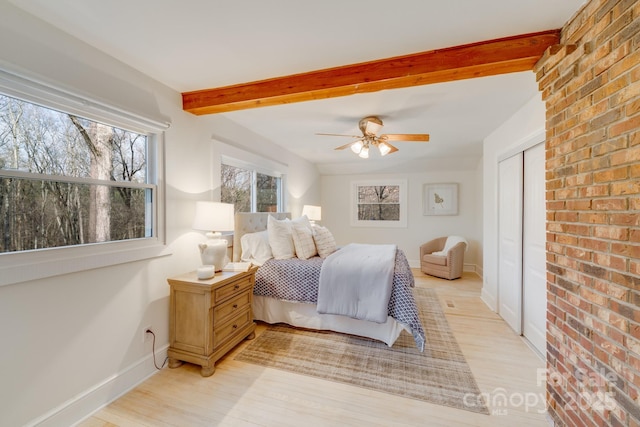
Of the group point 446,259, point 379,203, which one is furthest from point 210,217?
point 379,203

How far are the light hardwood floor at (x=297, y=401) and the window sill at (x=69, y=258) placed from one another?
0.95m

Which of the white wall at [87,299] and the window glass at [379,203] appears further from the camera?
the window glass at [379,203]

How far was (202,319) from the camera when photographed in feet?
6.50

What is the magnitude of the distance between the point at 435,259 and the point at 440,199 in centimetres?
140

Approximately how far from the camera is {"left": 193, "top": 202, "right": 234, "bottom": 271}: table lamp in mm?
2236

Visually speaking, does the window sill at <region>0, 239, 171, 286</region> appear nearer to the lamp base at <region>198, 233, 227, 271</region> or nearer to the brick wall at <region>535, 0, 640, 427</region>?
the lamp base at <region>198, 233, 227, 271</region>

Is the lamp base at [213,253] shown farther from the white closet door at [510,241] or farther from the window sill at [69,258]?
the white closet door at [510,241]

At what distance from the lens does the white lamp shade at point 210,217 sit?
2.23 metres

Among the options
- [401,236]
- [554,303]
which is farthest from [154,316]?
[401,236]

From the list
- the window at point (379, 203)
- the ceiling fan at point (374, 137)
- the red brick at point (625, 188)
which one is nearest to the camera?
the red brick at point (625, 188)

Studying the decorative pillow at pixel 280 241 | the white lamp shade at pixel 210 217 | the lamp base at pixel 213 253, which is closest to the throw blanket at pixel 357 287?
the decorative pillow at pixel 280 241

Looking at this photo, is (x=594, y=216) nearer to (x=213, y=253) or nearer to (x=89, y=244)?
(x=213, y=253)

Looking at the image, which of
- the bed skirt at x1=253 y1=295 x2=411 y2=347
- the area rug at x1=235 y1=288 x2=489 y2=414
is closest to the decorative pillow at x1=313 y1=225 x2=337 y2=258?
the bed skirt at x1=253 y1=295 x2=411 y2=347

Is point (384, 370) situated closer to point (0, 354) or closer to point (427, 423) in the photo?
point (427, 423)
